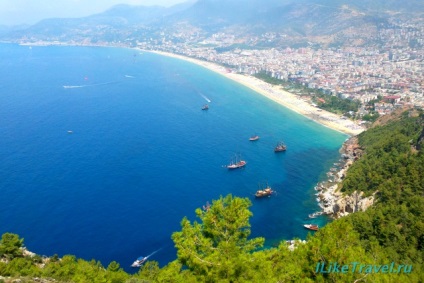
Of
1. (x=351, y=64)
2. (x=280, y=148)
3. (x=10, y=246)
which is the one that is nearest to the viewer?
(x=10, y=246)

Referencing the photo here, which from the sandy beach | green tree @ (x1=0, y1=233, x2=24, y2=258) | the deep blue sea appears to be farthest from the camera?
the sandy beach

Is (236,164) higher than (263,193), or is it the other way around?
(236,164)

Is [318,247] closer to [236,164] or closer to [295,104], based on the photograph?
[236,164]

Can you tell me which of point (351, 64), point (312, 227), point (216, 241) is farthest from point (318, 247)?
point (351, 64)

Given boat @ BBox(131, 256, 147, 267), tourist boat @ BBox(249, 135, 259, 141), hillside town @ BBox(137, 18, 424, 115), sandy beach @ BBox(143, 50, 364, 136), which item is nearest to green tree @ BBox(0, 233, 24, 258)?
boat @ BBox(131, 256, 147, 267)

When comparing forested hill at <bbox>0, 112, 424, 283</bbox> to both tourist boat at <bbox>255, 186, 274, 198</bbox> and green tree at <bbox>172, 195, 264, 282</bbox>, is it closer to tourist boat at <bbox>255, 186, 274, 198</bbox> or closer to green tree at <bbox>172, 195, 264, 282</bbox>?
green tree at <bbox>172, 195, 264, 282</bbox>

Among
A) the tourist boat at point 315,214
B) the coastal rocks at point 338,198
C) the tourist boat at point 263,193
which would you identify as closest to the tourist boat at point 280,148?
A: the coastal rocks at point 338,198

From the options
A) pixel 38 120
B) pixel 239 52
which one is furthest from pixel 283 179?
pixel 239 52
